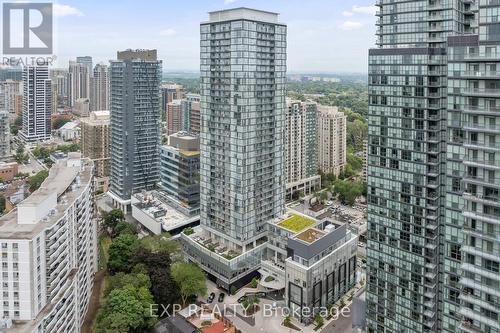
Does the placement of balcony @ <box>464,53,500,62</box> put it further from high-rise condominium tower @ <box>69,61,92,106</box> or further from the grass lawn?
high-rise condominium tower @ <box>69,61,92,106</box>

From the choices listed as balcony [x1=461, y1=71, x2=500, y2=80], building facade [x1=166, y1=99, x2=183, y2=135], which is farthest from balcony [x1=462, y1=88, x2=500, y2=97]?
building facade [x1=166, y1=99, x2=183, y2=135]

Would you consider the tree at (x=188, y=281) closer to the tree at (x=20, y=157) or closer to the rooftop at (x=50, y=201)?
the rooftop at (x=50, y=201)

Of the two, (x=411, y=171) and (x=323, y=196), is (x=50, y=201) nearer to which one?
(x=411, y=171)

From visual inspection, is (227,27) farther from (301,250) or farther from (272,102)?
(301,250)

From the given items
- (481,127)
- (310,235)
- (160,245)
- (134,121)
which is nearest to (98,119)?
(134,121)

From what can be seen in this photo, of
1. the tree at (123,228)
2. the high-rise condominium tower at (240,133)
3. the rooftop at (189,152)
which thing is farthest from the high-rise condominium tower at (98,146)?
the high-rise condominium tower at (240,133)

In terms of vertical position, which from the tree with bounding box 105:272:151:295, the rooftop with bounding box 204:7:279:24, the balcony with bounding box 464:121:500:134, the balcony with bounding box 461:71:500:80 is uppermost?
the rooftop with bounding box 204:7:279:24
